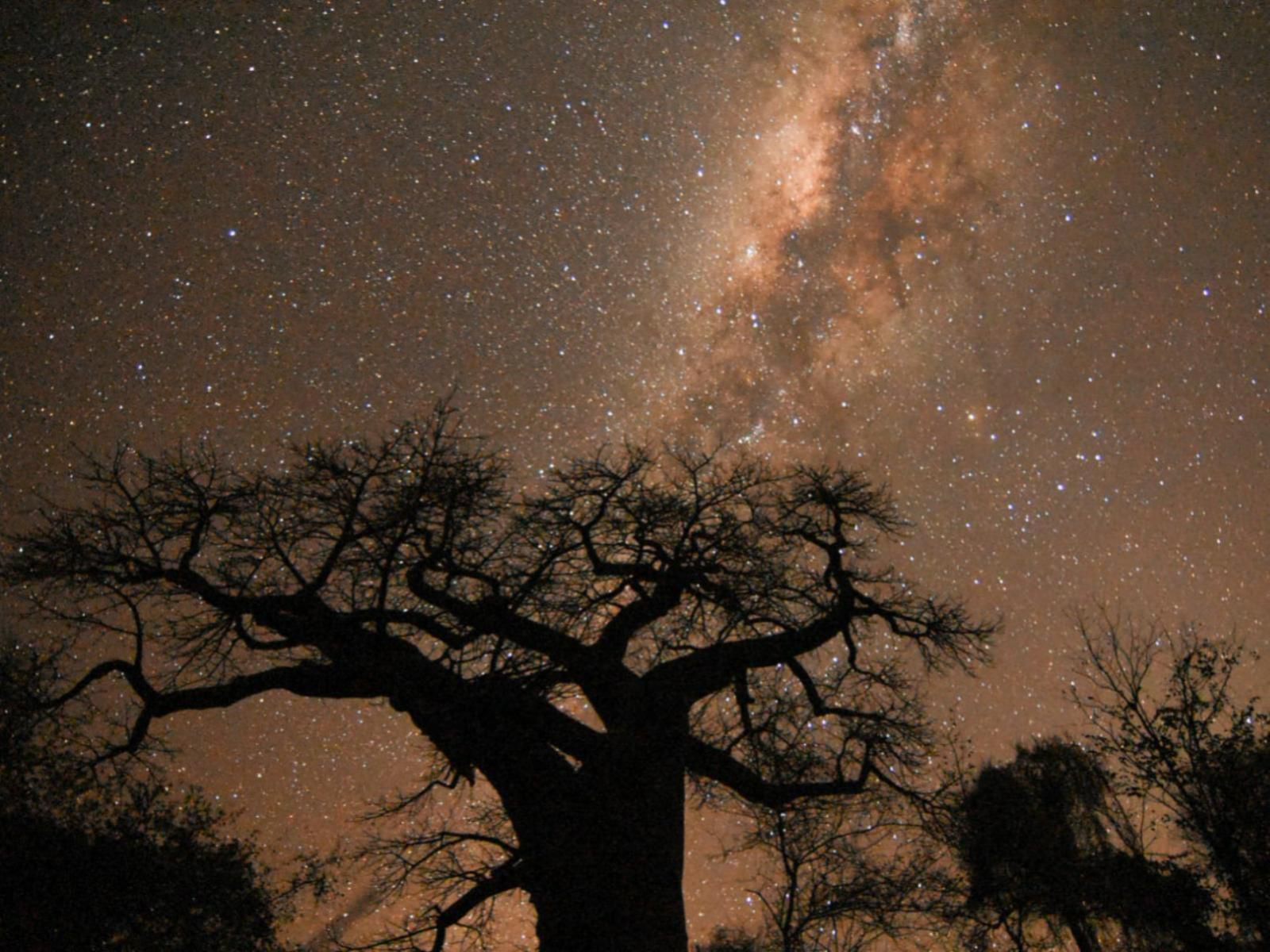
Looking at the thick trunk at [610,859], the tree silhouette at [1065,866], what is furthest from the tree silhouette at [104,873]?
the tree silhouette at [1065,866]

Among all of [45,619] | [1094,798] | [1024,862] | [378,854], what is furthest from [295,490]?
[1094,798]

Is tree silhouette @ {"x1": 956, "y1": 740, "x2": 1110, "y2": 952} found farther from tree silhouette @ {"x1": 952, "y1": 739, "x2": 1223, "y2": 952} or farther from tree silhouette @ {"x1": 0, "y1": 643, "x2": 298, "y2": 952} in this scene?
tree silhouette @ {"x1": 0, "y1": 643, "x2": 298, "y2": 952}

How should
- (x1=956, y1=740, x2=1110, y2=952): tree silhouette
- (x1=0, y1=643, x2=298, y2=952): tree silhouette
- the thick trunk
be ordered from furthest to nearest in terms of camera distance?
(x1=956, y1=740, x2=1110, y2=952): tree silhouette → (x1=0, y1=643, x2=298, y2=952): tree silhouette → the thick trunk

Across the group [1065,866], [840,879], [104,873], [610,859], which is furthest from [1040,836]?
[104,873]

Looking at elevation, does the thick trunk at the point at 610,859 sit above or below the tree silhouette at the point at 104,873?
below

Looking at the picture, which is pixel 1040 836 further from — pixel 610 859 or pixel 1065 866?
pixel 610 859

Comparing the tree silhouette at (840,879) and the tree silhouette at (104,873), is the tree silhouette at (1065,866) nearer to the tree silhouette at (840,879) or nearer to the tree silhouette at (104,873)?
the tree silhouette at (840,879)

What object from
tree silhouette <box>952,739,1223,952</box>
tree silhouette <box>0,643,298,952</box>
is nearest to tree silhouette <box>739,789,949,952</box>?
tree silhouette <box>952,739,1223,952</box>

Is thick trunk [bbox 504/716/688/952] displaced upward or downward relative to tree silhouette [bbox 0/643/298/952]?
downward

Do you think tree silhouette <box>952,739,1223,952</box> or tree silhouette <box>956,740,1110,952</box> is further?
tree silhouette <box>956,740,1110,952</box>

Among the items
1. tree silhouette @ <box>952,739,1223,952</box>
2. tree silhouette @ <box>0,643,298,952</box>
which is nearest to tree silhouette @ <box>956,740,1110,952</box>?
tree silhouette @ <box>952,739,1223,952</box>

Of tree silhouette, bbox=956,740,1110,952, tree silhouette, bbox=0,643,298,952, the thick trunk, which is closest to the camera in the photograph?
the thick trunk

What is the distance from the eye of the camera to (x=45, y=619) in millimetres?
5895

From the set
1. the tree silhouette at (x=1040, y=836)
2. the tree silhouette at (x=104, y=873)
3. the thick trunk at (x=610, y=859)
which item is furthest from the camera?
the tree silhouette at (x=1040, y=836)
